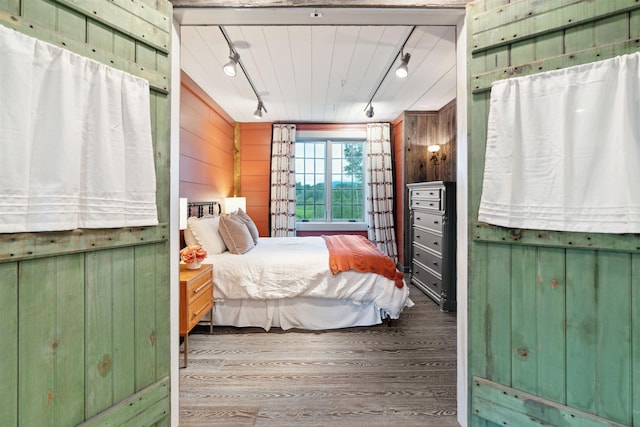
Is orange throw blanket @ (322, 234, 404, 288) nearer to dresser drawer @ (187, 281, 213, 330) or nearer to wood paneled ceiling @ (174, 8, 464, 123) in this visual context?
dresser drawer @ (187, 281, 213, 330)

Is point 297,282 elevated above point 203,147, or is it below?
below

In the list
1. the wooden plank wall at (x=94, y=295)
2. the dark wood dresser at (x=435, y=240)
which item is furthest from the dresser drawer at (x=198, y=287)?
the dark wood dresser at (x=435, y=240)

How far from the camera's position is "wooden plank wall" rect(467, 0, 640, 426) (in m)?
1.08

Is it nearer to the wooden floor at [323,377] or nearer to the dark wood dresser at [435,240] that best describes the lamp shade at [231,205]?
the wooden floor at [323,377]

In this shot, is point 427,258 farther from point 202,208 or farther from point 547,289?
point 202,208

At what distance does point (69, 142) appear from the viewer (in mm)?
1006

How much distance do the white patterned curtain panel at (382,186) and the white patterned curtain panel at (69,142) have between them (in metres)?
4.30

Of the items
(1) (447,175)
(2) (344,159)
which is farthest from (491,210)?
(2) (344,159)

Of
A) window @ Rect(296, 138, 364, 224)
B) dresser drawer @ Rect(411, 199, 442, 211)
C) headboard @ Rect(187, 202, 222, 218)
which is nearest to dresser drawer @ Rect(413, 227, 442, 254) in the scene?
dresser drawer @ Rect(411, 199, 442, 211)

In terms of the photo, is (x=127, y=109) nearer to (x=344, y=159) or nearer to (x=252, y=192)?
(x=252, y=192)

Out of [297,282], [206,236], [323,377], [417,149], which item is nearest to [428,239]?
[417,149]

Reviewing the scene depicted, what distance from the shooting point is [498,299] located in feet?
4.27

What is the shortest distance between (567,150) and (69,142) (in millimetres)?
1856

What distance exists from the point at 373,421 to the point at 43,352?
159 centimetres
